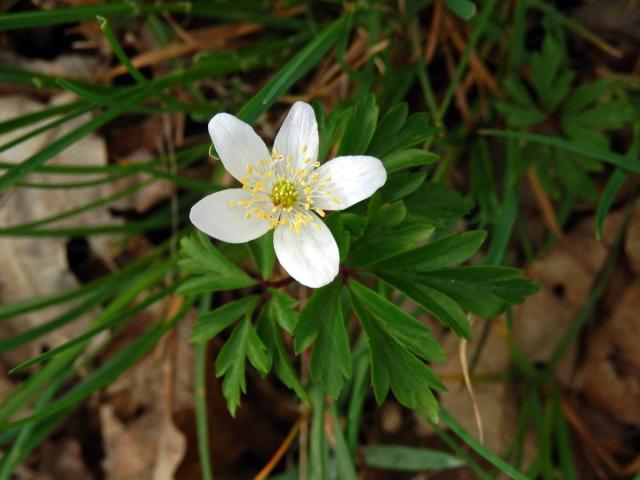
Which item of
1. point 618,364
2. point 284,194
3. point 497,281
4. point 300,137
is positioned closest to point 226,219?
point 284,194

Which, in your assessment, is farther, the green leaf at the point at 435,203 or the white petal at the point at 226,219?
the green leaf at the point at 435,203

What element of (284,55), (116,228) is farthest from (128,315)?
(284,55)

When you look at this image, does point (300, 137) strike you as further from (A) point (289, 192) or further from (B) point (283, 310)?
(B) point (283, 310)

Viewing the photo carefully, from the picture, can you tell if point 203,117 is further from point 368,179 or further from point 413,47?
point 368,179

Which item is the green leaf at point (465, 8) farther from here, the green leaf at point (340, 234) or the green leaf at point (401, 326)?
the green leaf at point (401, 326)

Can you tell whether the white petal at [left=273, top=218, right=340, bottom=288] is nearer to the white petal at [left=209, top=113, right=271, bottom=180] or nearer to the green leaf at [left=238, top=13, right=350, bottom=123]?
the white petal at [left=209, top=113, right=271, bottom=180]

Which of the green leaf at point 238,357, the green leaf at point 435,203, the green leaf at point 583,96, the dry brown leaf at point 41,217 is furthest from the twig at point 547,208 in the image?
the dry brown leaf at point 41,217
